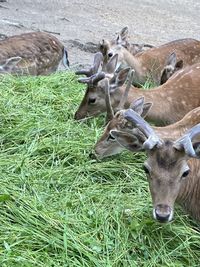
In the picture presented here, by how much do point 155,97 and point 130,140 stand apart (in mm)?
1994

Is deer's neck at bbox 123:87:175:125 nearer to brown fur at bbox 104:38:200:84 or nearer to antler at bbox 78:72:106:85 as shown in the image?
antler at bbox 78:72:106:85

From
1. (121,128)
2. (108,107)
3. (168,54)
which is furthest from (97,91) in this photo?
(168,54)

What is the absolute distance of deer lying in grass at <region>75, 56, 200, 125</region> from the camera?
728 cm

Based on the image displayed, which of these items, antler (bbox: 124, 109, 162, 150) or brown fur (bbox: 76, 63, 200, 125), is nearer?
antler (bbox: 124, 109, 162, 150)

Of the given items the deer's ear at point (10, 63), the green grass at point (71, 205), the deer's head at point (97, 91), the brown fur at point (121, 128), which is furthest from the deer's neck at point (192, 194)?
the deer's ear at point (10, 63)

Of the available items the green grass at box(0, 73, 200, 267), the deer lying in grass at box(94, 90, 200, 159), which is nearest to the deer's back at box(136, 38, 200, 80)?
the green grass at box(0, 73, 200, 267)

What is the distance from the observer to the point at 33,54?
966cm

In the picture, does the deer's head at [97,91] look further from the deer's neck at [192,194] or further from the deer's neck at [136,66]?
the deer's neck at [192,194]

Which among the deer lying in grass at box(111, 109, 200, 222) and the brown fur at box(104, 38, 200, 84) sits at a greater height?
the deer lying in grass at box(111, 109, 200, 222)

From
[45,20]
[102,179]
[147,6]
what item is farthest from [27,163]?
[147,6]

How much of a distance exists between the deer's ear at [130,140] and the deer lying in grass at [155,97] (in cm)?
182

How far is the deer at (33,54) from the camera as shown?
30.7 feet

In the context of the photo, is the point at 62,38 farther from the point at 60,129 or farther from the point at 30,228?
the point at 30,228

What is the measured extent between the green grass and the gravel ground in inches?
155
